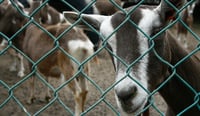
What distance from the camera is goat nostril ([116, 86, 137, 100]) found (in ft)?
7.69

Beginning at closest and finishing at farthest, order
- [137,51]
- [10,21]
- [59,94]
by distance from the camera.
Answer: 1. [137,51]
2. [59,94]
3. [10,21]

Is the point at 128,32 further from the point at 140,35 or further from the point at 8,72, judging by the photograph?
the point at 8,72

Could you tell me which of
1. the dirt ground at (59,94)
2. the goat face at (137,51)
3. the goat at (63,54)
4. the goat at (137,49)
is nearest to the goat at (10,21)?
the goat at (63,54)

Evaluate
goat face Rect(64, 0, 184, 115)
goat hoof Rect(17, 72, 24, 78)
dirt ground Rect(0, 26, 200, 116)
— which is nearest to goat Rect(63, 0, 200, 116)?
goat face Rect(64, 0, 184, 115)

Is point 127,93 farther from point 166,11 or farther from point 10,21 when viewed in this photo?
point 10,21

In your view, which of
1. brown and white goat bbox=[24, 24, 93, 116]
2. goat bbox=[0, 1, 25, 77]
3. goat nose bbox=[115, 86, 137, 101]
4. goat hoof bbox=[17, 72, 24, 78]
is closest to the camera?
goat nose bbox=[115, 86, 137, 101]

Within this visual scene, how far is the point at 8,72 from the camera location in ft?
24.6

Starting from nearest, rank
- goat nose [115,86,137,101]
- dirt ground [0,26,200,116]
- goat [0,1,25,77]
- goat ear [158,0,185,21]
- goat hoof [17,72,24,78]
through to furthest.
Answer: goat nose [115,86,137,101]
goat ear [158,0,185,21]
dirt ground [0,26,200,116]
goat [0,1,25,77]
goat hoof [17,72,24,78]

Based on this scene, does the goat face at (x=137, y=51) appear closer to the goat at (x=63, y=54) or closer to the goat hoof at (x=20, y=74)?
the goat at (x=63, y=54)

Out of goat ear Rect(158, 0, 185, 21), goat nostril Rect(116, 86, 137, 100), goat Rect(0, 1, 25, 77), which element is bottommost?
goat nostril Rect(116, 86, 137, 100)

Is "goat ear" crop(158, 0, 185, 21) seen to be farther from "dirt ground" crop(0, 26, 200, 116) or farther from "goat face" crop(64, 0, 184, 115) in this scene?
"dirt ground" crop(0, 26, 200, 116)

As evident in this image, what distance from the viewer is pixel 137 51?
2.51 m

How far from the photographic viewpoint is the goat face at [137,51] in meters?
2.41

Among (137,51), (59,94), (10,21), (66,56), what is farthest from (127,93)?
(10,21)
